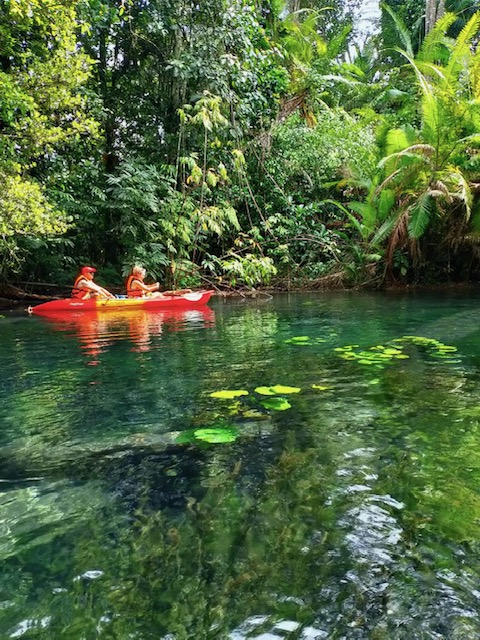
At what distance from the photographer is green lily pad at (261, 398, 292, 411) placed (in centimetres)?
286

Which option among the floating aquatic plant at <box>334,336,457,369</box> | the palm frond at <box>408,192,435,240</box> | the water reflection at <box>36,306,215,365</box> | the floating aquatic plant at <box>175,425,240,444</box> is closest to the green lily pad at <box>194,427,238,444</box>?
the floating aquatic plant at <box>175,425,240,444</box>

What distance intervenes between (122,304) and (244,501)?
6917 mm

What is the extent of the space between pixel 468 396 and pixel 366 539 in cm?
172

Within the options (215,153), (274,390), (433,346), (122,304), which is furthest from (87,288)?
(274,390)

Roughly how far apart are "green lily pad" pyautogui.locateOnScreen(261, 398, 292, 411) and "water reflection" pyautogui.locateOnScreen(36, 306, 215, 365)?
205 cm

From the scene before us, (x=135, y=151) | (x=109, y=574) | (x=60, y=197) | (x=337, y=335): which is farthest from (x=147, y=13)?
(x=109, y=574)

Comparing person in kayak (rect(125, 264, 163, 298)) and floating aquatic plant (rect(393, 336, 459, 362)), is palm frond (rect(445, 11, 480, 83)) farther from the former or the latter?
person in kayak (rect(125, 264, 163, 298))

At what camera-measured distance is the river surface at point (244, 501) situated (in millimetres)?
1255

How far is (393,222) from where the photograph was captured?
33.8 feet

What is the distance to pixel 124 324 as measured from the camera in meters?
7.17

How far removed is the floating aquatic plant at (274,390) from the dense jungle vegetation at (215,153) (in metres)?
5.69

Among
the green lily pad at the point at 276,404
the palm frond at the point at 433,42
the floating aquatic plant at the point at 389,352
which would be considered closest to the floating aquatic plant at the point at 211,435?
the green lily pad at the point at 276,404

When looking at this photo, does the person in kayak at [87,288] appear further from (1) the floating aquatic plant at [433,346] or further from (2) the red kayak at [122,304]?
(1) the floating aquatic plant at [433,346]

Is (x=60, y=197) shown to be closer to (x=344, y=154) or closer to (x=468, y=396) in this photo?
(x=344, y=154)
